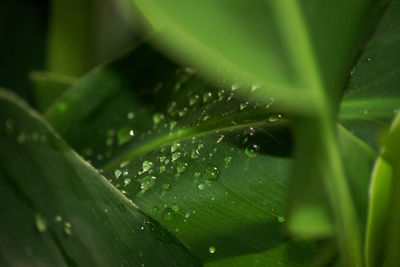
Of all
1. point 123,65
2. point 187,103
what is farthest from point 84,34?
point 187,103

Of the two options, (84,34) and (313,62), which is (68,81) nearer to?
(84,34)

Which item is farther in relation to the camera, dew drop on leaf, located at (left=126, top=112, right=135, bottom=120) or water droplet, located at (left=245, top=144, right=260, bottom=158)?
dew drop on leaf, located at (left=126, top=112, right=135, bottom=120)

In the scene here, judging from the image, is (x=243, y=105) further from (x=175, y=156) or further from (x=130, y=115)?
(x=130, y=115)

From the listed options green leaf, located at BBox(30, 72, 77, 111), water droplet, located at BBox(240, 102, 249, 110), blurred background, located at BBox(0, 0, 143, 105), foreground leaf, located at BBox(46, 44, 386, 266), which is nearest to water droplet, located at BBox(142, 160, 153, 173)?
foreground leaf, located at BBox(46, 44, 386, 266)

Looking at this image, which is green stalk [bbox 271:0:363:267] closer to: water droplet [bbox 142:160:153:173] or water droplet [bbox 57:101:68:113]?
water droplet [bbox 142:160:153:173]

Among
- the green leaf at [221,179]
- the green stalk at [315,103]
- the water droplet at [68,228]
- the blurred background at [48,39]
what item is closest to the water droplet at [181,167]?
the green leaf at [221,179]

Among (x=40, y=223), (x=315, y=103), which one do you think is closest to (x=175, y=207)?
(x=40, y=223)

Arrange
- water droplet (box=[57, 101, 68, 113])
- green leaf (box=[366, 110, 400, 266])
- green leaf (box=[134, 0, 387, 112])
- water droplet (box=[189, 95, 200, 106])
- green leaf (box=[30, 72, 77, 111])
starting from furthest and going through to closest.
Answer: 1. green leaf (box=[30, 72, 77, 111])
2. water droplet (box=[57, 101, 68, 113])
3. water droplet (box=[189, 95, 200, 106])
4. green leaf (box=[366, 110, 400, 266])
5. green leaf (box=[134, 0, 387, 112])

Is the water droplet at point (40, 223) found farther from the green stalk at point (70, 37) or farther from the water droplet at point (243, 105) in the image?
the green stalk at point (70, 37)
